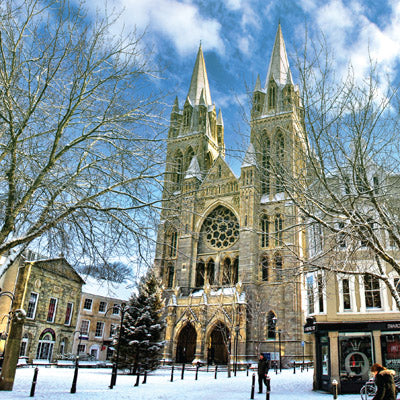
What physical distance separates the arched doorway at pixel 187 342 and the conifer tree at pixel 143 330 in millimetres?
13718

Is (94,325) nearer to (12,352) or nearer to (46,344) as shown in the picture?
(46,344)

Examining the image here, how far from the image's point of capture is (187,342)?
120ft

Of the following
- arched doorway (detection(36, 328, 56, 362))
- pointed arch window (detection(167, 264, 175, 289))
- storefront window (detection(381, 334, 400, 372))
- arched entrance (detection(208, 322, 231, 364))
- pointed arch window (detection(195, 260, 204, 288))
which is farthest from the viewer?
pointed arch window (detection(167, 264, 175, 289))

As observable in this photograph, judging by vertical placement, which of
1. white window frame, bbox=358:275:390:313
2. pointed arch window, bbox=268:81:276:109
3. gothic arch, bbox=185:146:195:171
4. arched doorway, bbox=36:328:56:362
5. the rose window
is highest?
pointed arch window, bbox=268:81:276:109

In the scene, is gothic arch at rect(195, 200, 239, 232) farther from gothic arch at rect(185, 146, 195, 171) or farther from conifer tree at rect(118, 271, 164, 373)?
conifer tree at rect(118, 271, 164, 373)

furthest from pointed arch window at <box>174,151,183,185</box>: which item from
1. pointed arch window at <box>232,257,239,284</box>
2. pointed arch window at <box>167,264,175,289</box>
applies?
pointed arch window at <box>232,257,239,284</box>

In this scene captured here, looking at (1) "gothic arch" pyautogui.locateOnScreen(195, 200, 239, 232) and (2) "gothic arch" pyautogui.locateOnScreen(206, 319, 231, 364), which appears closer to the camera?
(2) "gothic arch" pyautogui.locateOnScreen(206, 319, 231, 364)

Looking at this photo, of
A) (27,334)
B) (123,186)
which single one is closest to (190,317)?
(27,334)

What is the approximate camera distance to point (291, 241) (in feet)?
115

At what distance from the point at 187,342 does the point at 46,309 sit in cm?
1304

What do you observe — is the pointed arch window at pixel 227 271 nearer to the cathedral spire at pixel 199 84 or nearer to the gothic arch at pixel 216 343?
the gothic arch at pixel 216 343

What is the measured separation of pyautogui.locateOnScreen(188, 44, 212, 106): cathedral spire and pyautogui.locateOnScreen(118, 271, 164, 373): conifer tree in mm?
34258

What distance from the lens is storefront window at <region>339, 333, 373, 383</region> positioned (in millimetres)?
14047

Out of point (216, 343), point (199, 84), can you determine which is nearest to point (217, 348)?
point (216, 343)
